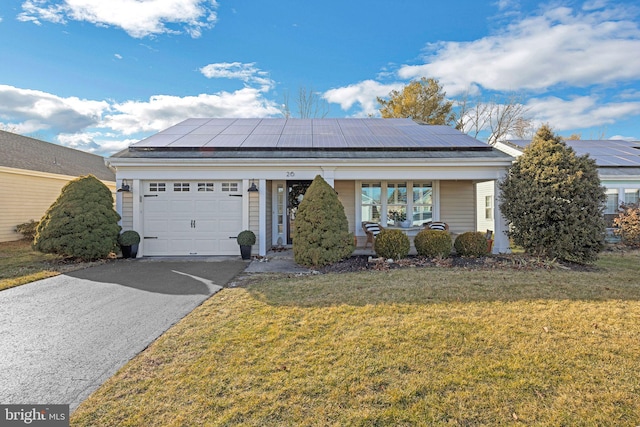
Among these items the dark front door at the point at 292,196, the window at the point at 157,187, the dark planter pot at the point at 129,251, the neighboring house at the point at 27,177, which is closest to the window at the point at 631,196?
the dark front door at the point at 292,196

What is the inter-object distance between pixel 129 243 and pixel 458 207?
10.3 meters

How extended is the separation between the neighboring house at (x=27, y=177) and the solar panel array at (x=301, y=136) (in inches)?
280

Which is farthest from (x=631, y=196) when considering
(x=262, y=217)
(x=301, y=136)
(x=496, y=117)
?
(x=496, y=117)

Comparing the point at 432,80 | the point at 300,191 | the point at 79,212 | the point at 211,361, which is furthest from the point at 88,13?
the point at 432,80

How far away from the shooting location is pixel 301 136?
10641 mm

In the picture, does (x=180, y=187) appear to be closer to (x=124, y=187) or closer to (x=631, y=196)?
(x=124, y=187)

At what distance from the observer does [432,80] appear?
2180 centimetres

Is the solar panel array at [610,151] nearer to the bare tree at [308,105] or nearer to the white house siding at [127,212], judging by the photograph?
the bare tree at [308,105]

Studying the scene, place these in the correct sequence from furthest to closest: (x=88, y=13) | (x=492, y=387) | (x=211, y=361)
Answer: (x=88, y=13) → (x=211, y=361) → (x=492, y=387)

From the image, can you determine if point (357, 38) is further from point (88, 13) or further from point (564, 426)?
point (564, 426)

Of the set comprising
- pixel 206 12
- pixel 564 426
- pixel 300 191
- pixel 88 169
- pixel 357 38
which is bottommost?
pixel 564 426

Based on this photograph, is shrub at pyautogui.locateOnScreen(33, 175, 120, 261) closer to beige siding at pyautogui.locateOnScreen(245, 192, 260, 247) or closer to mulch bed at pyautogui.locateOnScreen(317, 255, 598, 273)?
beige siding at pyautogui.locateOnScreen(245, 192, 260, 247)

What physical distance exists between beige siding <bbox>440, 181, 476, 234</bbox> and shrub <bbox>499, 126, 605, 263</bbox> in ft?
9.94

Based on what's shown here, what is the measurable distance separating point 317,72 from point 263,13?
859cm
